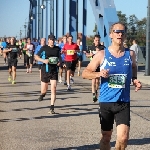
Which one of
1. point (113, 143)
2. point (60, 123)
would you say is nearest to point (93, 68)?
point (113, 143)

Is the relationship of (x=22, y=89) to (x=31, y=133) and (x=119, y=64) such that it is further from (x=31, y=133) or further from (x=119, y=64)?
(x=119, y=64)

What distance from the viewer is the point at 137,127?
33.2ft

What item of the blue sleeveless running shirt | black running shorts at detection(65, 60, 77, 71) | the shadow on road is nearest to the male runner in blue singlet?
the blue sleeveless running shirt

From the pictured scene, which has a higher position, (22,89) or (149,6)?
(149,6)

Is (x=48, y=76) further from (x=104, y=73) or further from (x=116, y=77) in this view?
(x=104, y=73)

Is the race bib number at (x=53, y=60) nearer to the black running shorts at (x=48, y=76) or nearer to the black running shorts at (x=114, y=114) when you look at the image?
the black running shorts at (x=48, y=76)

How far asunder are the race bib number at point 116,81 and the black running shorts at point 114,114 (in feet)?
0.71

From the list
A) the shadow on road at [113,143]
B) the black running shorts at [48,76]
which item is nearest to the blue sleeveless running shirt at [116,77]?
the shadow on road at [113,143]

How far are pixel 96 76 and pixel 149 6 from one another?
19.3 m

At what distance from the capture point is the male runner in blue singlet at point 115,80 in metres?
6.36

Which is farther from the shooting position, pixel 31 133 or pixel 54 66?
pixel 54 66

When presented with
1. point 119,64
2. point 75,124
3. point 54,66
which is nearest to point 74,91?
point 54,66

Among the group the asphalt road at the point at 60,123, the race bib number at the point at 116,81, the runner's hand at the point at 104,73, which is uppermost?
the runner's hand at the point at 104,73

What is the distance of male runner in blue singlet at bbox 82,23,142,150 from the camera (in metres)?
6.36
